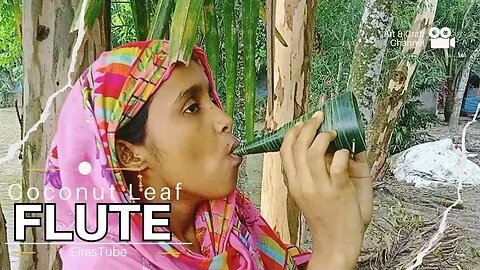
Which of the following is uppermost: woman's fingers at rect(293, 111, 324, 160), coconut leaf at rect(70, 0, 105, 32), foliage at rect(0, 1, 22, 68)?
coconut leaf at rect(70, 0, 105, 32)

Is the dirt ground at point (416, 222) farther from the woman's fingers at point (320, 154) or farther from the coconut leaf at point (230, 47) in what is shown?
the woman's fingers at point (320, 154)

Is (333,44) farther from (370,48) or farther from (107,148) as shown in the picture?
(107,148)

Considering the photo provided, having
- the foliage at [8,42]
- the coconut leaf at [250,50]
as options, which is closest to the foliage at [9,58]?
the foliage at [8,42]

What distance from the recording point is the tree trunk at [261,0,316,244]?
35.5 inches

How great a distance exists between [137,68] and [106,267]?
14 cm

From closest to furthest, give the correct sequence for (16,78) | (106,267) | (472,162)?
(106,267) → (16,78) → (472,162)

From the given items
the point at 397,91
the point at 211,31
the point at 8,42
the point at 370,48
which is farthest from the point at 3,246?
the point at 397,91

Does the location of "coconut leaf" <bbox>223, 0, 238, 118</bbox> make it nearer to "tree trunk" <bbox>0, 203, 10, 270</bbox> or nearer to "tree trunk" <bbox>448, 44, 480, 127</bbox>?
"tree trunk" <bbox>0, 203, 10, 270</bbox>

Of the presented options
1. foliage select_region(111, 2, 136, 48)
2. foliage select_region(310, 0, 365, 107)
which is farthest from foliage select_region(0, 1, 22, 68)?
foliage select_region(310, 0, 365, 107)

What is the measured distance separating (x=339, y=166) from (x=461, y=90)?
7.79 ft

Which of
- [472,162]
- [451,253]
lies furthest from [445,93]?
[451,253]

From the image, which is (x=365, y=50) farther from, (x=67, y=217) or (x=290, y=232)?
(x=67, y=217)

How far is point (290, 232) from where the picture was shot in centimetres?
96

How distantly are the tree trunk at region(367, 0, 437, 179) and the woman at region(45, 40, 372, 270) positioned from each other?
4.48 feet
